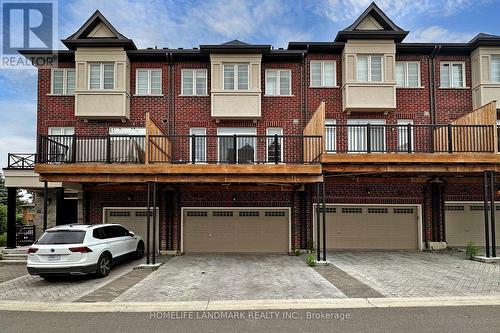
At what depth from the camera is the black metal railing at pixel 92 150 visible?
12646 millimetres

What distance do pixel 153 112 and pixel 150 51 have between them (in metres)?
2.64

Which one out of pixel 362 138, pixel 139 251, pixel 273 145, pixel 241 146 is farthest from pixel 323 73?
pixel 139 251

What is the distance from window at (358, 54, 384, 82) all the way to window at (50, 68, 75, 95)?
496 inches

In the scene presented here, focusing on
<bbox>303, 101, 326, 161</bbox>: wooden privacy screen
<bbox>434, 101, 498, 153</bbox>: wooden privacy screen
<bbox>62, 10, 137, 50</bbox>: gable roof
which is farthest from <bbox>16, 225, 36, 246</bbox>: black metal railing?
<bbox>434, 101, 498, 153</bbox>: wooden privacy screen

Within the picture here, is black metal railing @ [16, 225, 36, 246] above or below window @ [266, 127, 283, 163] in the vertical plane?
below

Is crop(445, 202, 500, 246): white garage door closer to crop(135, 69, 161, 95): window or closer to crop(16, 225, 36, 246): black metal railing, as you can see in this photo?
crop(135, 69, 161, 95): window

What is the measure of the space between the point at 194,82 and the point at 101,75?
394 cm

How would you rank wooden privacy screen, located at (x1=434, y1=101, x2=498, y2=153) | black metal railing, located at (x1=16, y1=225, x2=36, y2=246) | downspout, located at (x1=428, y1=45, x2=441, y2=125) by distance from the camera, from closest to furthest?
wooden privacy screen, located at (x1=434, y1=101, x2=498, y2=153) → downspout, located at (x1=428, y1=45, x2=441, y2=125) → black metal railing, located at (x1=16, y1=225, x2=36, y2=246)

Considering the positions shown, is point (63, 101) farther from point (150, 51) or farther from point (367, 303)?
point (367, 303)

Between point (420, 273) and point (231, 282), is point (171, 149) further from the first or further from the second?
point (420, 273)

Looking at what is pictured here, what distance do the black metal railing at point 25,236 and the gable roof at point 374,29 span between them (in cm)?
1626

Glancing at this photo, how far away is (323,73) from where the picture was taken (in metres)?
16.4

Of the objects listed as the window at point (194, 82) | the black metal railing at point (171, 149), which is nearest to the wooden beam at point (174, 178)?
the black metal railing at point (171, 149)

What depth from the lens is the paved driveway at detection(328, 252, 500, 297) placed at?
341 inches
